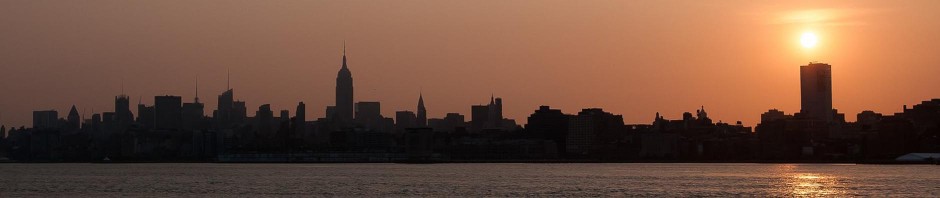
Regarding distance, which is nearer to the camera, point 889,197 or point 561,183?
point 889,197

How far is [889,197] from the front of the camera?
14388cm

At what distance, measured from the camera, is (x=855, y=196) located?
14500cm

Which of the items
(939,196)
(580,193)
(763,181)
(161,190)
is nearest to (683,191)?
(580,193)

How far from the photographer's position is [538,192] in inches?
5974

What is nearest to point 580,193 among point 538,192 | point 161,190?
point 538,192

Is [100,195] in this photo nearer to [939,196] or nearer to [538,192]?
[538,192]

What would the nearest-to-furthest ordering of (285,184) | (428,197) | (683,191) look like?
(428,197) < (683,191) < (285,184)

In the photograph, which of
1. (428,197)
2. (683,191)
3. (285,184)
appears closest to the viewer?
(428,197)

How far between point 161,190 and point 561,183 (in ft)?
142

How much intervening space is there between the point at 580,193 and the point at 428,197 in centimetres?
1523

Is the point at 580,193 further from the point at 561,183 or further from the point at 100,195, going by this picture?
the point at 100,195

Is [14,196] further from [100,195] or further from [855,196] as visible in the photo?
[855,196]

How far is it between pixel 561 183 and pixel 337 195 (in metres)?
39.8

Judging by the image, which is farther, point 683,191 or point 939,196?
point 683,191
